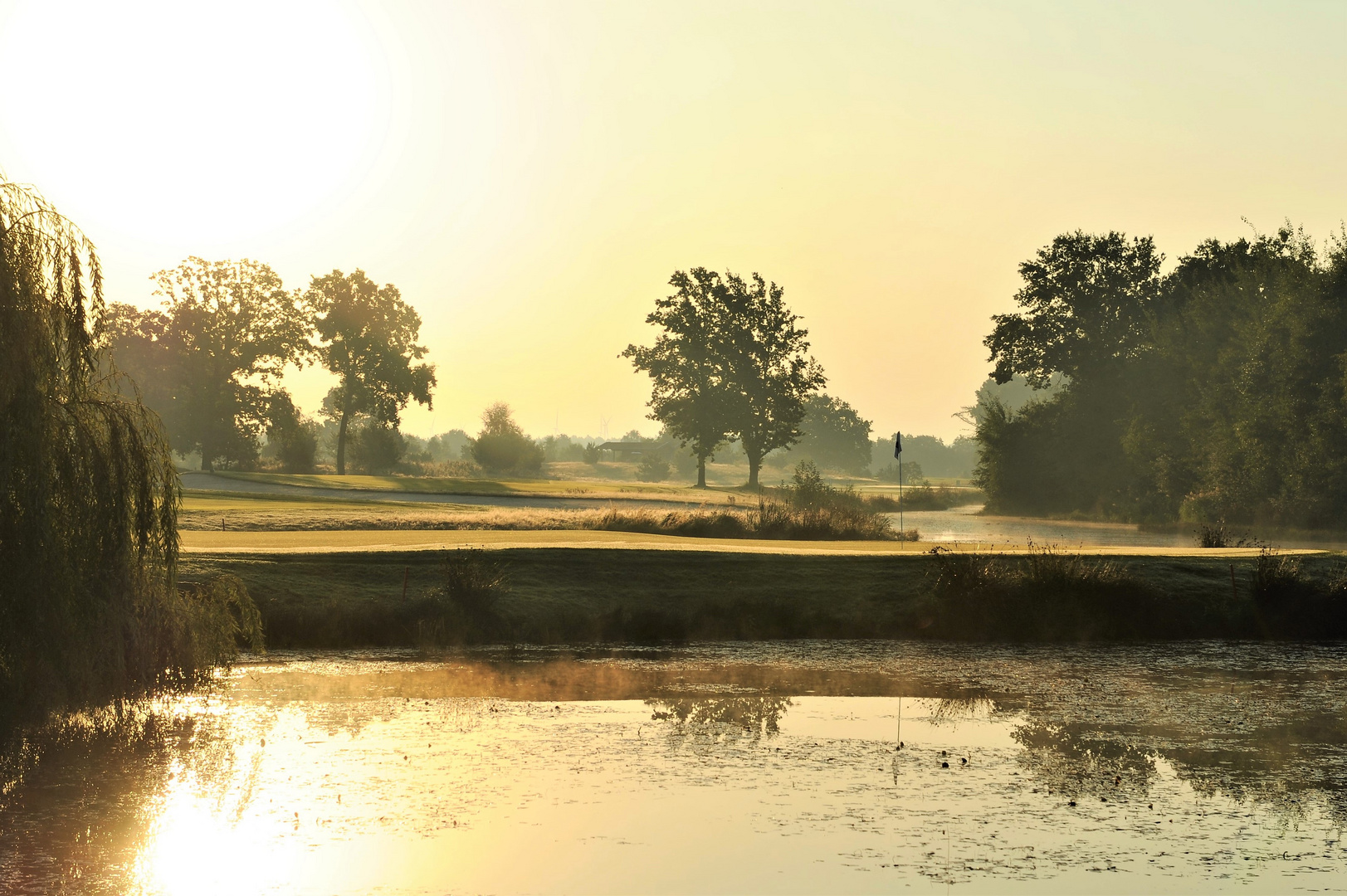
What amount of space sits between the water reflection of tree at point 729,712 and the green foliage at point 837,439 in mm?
164583

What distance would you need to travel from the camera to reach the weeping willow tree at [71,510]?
1426 centimetres

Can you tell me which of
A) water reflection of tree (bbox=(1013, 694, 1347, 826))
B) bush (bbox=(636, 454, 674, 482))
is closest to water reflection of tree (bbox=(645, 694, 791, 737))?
water reflection of tree (bbox=(1013, 694, 1347, 826))

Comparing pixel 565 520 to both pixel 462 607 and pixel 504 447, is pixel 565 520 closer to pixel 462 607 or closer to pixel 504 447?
pixel 462 607

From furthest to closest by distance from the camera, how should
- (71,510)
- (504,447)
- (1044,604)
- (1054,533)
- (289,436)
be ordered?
(504,447), (289,436), (1054,533), (1044,604), (71,510)

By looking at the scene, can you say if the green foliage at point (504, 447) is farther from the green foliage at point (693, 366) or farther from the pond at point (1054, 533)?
the pond at point (1054, 533)

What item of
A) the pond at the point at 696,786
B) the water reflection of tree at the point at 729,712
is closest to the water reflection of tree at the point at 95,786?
the pond at the point at 696,786

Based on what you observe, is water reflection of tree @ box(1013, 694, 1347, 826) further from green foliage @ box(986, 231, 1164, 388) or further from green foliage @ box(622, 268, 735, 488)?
green foliage @ box(622, 268, 735, 488)

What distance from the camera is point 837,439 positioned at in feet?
603

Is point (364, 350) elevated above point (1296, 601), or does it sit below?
above

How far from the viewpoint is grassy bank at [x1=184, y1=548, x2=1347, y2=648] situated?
2561cm

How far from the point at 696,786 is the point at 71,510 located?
7637mm

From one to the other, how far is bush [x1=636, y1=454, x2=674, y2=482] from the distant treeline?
188 ft

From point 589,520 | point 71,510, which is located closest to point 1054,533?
point 589,520

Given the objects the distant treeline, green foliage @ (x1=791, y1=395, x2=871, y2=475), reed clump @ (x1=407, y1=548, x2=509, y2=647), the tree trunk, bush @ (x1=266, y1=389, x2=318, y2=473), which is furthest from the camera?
green foliage @ (x1=791, y1=395, x2=871, y2=475)
